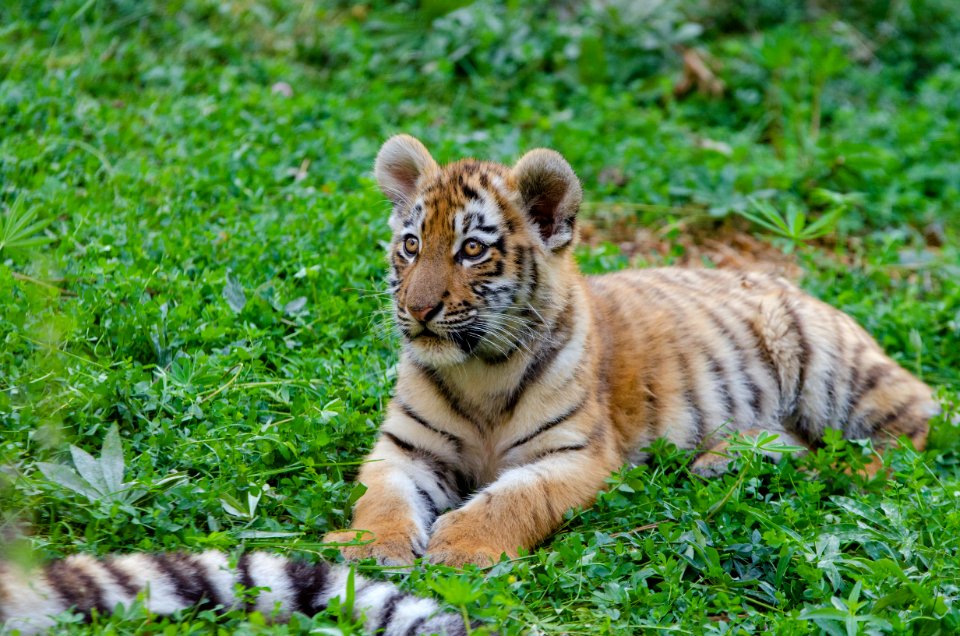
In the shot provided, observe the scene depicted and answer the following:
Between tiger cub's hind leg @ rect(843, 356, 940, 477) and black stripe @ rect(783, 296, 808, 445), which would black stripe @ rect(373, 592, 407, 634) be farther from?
tiger cub's hind leg @ rect(843, 356, 940, 477)

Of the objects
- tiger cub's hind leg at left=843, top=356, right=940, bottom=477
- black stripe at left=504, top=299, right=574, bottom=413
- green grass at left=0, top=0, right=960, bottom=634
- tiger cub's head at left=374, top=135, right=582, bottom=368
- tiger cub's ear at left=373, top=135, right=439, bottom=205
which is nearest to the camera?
green grass at left=0, top=0, right=960, bottom=634

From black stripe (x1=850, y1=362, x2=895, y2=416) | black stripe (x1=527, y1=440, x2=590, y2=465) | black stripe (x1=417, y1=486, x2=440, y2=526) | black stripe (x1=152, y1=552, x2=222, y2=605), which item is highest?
black stripe (x1=152, y1=552, x2=222, y2=605)

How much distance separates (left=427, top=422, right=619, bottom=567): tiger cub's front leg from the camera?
171 inches

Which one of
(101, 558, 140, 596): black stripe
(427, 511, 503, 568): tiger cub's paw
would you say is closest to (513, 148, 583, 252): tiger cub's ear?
(427, 511, 503, 568): tiger cub's paw

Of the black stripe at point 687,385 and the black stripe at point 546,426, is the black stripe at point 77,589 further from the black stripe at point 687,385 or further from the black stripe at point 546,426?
the black stripe at point 687,385

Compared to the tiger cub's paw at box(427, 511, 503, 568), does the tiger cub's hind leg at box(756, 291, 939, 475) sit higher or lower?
lower

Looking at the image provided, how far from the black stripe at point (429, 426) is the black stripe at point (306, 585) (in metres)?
1.28

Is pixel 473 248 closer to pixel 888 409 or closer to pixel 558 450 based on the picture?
pixel 558 450

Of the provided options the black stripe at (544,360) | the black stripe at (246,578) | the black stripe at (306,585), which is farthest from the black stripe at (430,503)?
the black stripe at (246,578)

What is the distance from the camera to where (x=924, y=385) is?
234 inches

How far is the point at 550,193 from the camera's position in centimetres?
505

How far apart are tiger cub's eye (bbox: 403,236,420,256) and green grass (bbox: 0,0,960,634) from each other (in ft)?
2.51

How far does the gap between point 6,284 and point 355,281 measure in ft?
5.87

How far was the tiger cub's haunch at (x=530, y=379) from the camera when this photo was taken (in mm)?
4645
